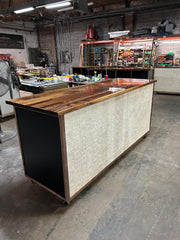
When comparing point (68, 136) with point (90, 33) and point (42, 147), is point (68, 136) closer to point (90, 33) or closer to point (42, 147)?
point (42, 147)

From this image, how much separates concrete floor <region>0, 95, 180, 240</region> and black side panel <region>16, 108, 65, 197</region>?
23cm

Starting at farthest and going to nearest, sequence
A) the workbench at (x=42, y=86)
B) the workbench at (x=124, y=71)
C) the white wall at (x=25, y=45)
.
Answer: the white wall at (x=25, y=45) < the workbench at (x=124, y=71) < the workbench at (x=42, y=86)

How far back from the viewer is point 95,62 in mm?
8750

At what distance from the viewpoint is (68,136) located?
4.75ft

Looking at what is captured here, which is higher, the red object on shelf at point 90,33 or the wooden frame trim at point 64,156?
the red object on shelf at point 90,33

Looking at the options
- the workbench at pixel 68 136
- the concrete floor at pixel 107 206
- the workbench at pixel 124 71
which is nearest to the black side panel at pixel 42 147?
the workbench at pixel 68 136

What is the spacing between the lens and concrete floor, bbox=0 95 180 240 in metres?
1.42

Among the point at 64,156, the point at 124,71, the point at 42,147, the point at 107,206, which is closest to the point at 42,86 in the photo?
the point at 42,147

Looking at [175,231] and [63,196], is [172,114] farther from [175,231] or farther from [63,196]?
[63,196]

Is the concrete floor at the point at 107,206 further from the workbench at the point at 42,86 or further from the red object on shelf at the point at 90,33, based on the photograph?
the red object on shelf at the point at 90,33

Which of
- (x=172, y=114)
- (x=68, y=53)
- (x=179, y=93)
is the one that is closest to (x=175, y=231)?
(x=172, y=114)

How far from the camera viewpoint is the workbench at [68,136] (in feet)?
4.73

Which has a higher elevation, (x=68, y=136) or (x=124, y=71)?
(x=124, y=71)

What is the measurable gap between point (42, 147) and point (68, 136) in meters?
0.32
